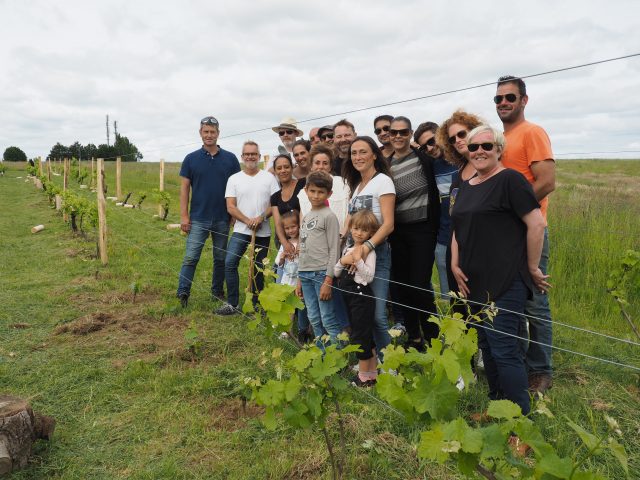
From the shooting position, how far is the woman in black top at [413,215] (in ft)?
11.3

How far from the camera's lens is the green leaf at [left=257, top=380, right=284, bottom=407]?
1911mm

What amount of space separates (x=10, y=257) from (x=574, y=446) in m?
8.73

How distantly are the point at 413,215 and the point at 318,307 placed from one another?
1.02 m

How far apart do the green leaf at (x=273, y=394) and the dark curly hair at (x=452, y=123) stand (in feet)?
6.78

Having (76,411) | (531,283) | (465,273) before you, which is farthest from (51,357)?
(531,283)

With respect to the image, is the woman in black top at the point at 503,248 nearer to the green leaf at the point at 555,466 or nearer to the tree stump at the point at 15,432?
the green leaf at the point at 555,466

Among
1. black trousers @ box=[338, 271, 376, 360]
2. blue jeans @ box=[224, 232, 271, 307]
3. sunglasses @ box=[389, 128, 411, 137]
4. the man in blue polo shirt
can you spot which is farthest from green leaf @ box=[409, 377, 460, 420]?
the man in blue polo shirt

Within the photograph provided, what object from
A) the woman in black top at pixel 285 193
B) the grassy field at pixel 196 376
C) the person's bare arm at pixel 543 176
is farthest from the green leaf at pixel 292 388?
the woman in black top at pixel 285 193

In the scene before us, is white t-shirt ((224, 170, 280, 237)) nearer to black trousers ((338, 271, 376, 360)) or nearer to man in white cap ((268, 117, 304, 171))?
man in white cap ((268, 117, 304, 171))

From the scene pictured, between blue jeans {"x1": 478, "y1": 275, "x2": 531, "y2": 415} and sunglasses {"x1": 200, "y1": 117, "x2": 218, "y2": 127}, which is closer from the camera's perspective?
blue jeans {"x1": 478, "y1": 275, "x2": 531, "y2": 415}

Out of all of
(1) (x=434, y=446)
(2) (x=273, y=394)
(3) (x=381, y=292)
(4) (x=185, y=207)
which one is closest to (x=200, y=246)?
(4) (x=185, y=207)

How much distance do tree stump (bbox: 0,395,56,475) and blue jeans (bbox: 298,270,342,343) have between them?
1866 millimetres

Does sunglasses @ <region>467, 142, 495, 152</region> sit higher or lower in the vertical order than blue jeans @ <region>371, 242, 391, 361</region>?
higher

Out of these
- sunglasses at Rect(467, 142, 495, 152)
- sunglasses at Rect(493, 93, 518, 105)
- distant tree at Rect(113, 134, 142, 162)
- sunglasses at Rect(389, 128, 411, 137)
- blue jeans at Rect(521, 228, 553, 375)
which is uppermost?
distant tree at Rect(113, 134, 142, 162)
